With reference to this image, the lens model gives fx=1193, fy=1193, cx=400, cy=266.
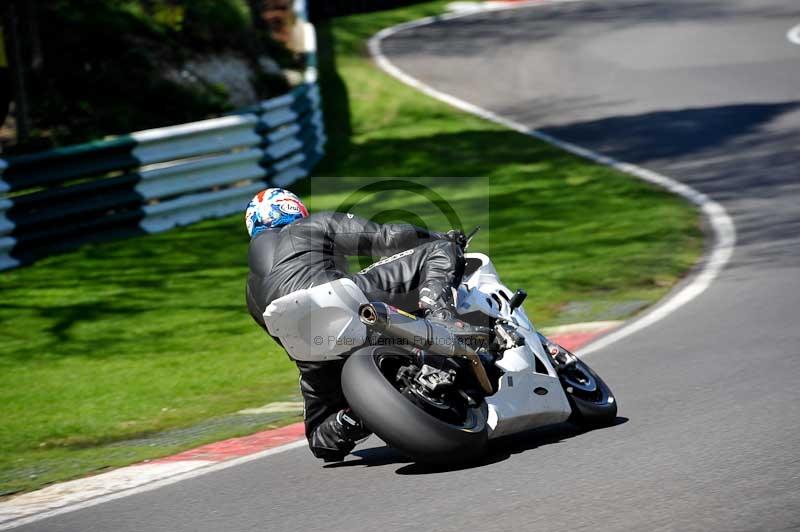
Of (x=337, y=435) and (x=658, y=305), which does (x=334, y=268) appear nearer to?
(x=337, y=435)

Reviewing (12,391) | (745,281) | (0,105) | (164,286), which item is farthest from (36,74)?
(745,281)

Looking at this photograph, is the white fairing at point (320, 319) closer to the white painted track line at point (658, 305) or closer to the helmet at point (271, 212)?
the helmet at point (271, 212)

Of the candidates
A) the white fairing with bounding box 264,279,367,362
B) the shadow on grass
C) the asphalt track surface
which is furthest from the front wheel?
the shadow on grass

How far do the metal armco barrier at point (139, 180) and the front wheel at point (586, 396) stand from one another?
784 centimetres

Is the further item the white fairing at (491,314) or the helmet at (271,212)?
the helmet at (271,212)

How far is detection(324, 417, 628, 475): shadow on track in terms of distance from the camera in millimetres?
5898

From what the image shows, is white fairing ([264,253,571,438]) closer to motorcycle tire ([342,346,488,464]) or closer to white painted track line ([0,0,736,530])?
motorcycle tire ([342,346,488,464])

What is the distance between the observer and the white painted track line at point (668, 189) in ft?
29.5

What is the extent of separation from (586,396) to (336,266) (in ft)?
5.09

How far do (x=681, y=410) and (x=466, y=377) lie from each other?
1.29 meters

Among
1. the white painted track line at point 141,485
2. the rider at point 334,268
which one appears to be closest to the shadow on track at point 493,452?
the rider at point 334,268

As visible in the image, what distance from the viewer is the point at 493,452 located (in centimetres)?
614

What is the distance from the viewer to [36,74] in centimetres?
1761

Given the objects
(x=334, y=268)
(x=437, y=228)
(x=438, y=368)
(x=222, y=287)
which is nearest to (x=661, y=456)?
(x=438, y=368)
